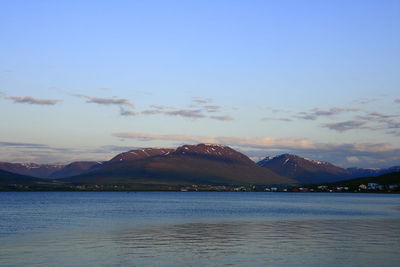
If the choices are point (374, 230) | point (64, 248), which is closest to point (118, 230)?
point (64, 248)

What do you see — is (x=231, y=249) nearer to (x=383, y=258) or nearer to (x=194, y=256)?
(x=194, y=256)

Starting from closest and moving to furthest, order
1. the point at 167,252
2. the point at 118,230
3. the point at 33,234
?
the point at 167,252, the point at 33,234, the point at 118,230

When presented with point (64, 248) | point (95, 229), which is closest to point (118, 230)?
point (95, 229)

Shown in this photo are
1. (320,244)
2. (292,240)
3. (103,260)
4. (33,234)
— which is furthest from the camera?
(33,234)

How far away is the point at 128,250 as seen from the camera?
43.8 metres

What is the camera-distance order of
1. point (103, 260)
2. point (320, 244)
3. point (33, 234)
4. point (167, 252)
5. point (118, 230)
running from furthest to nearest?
point (118, 230) → point (33, 234) → point (320, 244) → point (167, 252) → point (103, 260)

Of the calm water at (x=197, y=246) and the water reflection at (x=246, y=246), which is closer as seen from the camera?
the calm water at (x=197, y=246)

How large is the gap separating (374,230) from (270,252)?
86.4 ft

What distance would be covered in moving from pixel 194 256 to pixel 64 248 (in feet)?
40.7

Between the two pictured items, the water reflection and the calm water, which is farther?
the water reflection

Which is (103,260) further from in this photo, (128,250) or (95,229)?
(95,229)

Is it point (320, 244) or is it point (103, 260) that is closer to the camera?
point (103, 260)

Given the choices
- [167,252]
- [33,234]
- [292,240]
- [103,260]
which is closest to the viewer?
[103,260]

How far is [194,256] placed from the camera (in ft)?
133
